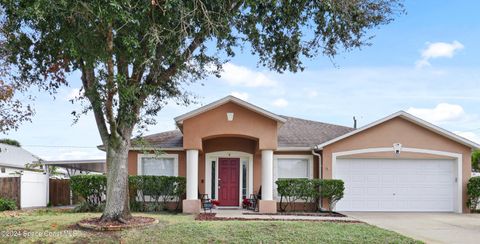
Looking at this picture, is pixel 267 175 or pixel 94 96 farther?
pixel 267 175

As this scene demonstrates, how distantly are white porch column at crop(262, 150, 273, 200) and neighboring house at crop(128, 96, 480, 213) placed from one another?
0.43 meters

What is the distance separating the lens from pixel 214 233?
11.8m

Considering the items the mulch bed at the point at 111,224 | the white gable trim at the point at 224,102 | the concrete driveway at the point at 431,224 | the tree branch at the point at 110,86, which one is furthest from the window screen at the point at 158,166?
the tree branch at the point at 110,86

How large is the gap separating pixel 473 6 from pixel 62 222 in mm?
12370

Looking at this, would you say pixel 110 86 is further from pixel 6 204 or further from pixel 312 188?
pixel 6 204

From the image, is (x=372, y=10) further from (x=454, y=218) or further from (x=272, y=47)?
(x=454, y=218)

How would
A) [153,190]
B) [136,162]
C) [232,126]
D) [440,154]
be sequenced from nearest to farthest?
[232,126]
[153,190]
[440,154]
[136,162]

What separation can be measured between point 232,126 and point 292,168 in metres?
3.50

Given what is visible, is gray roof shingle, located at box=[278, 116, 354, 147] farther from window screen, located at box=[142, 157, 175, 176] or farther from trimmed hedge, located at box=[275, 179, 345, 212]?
window screen, located at box=[142, 157, 175, 176]

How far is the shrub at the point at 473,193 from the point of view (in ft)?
62.6

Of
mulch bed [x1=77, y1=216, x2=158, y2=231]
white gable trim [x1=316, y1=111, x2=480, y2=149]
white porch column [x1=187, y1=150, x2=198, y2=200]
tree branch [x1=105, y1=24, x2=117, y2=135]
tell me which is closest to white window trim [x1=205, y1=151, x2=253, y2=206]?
white porch column [x1=187, y1=150, x2=198, y2=200]

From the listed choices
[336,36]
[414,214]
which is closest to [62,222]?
[336,36]

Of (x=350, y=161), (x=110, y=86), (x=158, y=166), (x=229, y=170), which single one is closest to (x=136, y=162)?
(x=158, y=166)

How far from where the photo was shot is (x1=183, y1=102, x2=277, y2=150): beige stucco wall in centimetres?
1827
